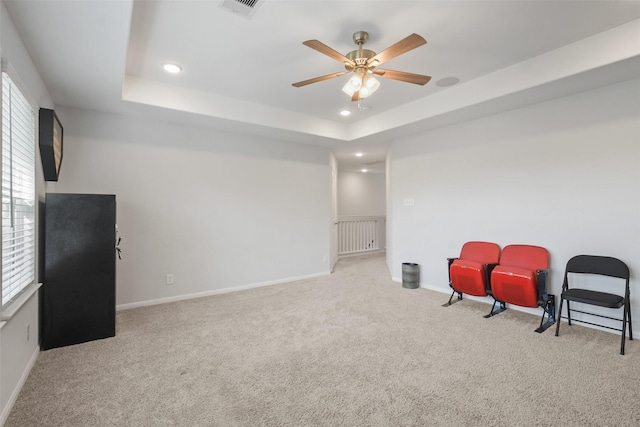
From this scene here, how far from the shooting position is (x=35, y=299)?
98.0 inches

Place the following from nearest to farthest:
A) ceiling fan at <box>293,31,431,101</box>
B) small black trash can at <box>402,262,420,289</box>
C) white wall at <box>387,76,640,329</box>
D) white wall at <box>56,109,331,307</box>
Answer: ceiling fan at <box>293,31,431,101</box>
white wall at <box>387,76,640,329</box>
white wall at <box>56,109,331,307</box>
small black trash can at <box>402,262,420,289</box>

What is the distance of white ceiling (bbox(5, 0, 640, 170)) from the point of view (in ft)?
7.02

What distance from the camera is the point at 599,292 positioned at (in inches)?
112

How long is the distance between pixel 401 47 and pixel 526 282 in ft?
8.43

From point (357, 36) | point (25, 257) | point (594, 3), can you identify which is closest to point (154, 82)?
point (25, 257)

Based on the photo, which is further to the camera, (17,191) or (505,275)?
(505,275)

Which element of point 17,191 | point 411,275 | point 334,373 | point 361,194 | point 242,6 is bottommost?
→ point 334,373

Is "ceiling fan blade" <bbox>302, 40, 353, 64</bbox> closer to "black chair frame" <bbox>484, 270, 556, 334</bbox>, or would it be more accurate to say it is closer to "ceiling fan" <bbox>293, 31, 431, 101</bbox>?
"ceiling fan" <bbox>293, 31, 431, 101</bbox>

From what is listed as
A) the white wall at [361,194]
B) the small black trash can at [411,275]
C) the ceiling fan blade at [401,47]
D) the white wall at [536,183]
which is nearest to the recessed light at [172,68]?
the ceiling fan blade at [401,47]

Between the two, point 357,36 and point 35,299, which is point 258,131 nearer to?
point 357,36

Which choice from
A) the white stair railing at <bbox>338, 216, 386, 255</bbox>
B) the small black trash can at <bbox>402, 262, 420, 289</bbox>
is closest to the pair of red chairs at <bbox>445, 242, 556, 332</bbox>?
A: the small black trash can at <bbox>402, 262, 420, 289</bbox>

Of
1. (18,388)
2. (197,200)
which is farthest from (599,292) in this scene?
(18,388)

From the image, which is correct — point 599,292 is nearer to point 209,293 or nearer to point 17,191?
point 209,293

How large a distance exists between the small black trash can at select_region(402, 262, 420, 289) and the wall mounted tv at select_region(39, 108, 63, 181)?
4.38 meters
